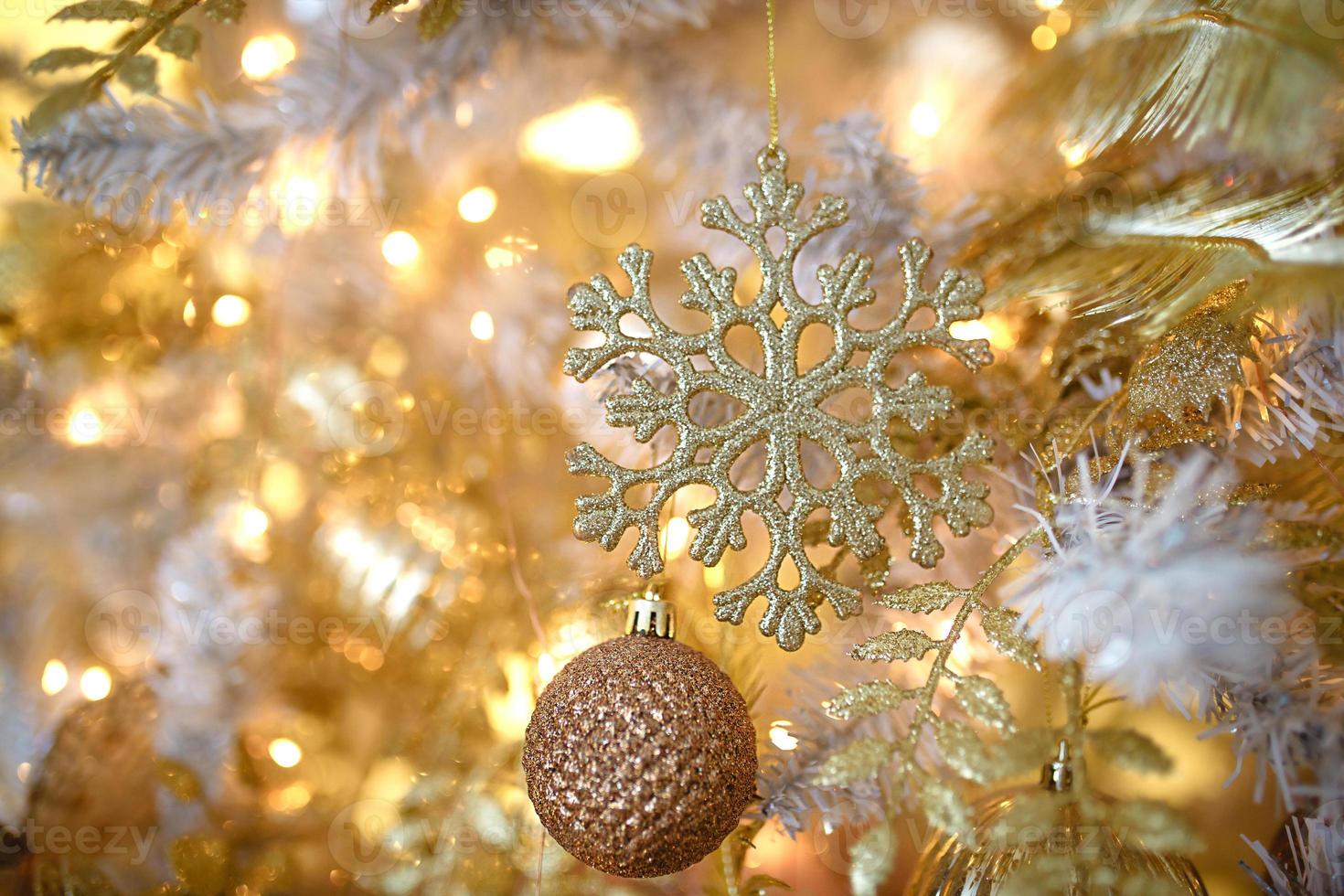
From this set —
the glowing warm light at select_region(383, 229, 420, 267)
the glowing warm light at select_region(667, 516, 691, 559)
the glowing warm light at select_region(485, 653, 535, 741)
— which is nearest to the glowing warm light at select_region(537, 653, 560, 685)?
the glowing warm light at select_region(485, 653, 535, 741)

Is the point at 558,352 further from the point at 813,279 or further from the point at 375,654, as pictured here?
the point at 375,654

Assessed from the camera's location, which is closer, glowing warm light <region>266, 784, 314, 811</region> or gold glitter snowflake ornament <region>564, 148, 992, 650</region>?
gold glitter snowflake ornament <region>564, 148, 992, 650</region>

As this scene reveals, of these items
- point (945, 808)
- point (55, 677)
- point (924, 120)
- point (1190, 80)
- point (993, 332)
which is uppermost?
point (1190, 80)

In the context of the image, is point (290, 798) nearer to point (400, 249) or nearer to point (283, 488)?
point (283, 488)

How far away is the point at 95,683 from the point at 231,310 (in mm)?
401

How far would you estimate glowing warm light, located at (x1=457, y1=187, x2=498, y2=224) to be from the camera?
79 centimetres

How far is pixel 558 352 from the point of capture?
0.76 m

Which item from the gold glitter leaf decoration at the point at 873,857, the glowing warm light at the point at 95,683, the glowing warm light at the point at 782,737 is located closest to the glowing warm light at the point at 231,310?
the glowing warm light at the point at 95,683

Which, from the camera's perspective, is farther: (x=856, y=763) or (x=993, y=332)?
(x=993, y=332)

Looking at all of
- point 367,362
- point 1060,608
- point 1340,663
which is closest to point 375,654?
point 367,362

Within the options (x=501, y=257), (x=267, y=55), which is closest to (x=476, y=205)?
(x=501, y=257)

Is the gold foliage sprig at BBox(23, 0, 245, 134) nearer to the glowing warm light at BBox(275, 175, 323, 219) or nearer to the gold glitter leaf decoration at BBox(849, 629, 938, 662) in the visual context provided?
the glowing warm light at BBox(275, 175, 323, 219)

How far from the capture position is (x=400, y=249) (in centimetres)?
80

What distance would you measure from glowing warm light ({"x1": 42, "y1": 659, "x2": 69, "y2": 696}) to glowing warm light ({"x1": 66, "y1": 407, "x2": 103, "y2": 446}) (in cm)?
23
